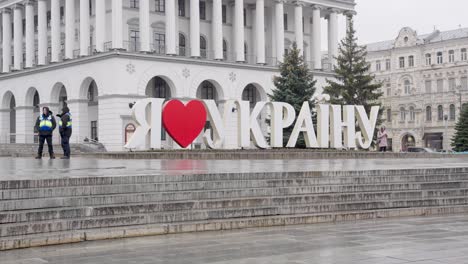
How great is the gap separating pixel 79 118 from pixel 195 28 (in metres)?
11.2

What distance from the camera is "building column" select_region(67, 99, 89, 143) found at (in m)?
47.8

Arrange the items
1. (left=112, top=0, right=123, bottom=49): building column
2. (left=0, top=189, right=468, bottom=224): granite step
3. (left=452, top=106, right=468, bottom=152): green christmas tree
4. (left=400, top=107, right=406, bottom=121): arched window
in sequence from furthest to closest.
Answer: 1. (left=400, top=107, right=406, bottom=121): arched window
2. (left=452, top=106, right=468, bottom=152): green christmas tree
3. (left=112, top=0, right=123, bottom=49): building column
4. (left=0, top=189, right=468, bottom=224): granite step

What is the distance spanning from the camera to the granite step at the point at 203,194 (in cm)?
996

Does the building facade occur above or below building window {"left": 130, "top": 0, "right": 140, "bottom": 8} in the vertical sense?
below

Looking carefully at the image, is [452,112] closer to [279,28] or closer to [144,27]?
[279,28]

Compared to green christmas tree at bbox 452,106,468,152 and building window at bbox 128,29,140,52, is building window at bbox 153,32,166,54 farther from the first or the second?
green christmas tree at bbox 452,106,468,152

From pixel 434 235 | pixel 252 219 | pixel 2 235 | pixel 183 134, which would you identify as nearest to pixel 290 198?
pixel 252 219

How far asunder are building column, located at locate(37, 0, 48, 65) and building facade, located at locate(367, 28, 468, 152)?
4146 centimetres

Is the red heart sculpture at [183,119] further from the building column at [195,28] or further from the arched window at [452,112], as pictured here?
the arched window at [452,112]

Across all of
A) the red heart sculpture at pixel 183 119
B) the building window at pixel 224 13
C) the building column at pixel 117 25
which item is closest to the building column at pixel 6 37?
the building column at pixel 117 25

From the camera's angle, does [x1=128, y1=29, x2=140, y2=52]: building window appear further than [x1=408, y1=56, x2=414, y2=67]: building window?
No

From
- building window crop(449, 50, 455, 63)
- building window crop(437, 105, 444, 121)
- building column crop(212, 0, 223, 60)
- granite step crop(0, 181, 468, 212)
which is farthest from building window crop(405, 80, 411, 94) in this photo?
granite step crop(0, 181, 468, 212)

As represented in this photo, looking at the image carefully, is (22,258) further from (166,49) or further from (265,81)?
(265,81)

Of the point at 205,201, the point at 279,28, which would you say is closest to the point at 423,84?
the point at 279,28
